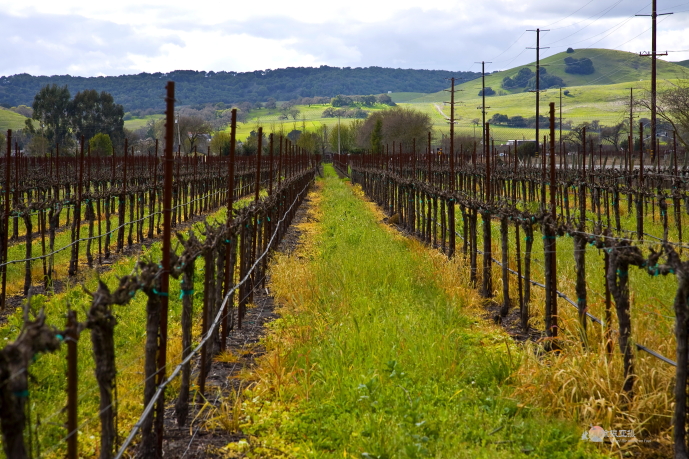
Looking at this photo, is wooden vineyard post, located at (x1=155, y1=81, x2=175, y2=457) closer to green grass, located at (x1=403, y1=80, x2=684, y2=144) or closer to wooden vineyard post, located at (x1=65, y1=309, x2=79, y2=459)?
wooden vineyard post, located at (x1=65, y1=309, x2=79, y2=459)

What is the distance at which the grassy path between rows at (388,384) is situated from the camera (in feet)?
15.9

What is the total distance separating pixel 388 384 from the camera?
→ 19.2ft

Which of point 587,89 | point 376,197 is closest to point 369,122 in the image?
point 376,197

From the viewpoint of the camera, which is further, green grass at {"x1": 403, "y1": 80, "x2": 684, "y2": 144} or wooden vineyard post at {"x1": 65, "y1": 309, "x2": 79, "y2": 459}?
green grass at {"x1": 403, "y1": 80, "x2": 684, "y2": 144}

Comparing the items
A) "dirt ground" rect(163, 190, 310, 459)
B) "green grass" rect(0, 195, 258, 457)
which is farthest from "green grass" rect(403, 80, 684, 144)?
"green grass" rect(0, 195, 258, 457)

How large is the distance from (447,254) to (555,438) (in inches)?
319

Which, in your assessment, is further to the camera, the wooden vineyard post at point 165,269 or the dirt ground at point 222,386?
the dirt ground at point 222,386

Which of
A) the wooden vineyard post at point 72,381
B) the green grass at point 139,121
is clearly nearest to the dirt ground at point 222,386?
the wooden vineyard post at point 72,381

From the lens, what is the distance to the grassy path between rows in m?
4.84

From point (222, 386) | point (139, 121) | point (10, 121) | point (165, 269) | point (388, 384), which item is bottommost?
point (222, 386)

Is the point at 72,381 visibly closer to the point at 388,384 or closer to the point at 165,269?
the point at 165,269

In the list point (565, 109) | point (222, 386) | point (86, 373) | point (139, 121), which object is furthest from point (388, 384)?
point (139, 121)

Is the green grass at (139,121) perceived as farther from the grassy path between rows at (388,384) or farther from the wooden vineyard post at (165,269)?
the wooden vineyard post at (165,269)

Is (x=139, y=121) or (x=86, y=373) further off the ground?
(x=139, y=121)
